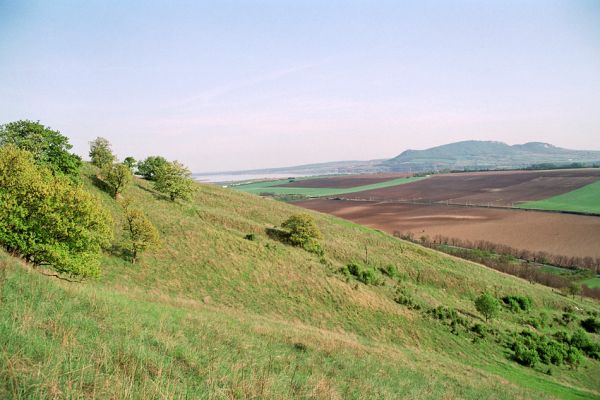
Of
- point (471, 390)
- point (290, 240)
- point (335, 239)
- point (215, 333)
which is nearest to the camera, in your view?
point (215, 333)

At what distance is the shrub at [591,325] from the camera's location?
4165 centimetres

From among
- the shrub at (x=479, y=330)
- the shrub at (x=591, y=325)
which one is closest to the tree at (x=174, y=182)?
the shrub at (x=479, y=330)

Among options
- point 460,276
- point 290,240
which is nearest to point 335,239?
point 290,240

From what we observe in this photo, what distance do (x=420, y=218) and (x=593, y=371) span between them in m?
65.8

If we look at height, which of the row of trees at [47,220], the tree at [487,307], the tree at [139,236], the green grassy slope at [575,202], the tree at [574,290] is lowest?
the tree at [574,290]

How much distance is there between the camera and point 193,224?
41.2m

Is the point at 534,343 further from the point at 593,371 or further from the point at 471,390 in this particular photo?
the point at 471,390

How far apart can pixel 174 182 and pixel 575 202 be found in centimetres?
13171

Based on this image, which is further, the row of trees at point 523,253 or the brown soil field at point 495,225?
the brown soil field at point 495,225

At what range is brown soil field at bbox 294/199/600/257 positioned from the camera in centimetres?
7125

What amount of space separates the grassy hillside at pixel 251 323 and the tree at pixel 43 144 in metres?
6.62

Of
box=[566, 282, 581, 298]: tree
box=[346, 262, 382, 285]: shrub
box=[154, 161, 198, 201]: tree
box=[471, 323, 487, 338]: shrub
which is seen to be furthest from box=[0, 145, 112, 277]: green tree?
box=[566, 282, 581, 298]: tree

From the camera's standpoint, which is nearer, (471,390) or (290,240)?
(471,390)

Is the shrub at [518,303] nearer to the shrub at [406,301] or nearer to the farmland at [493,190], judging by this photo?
the shrub at [406,301]
